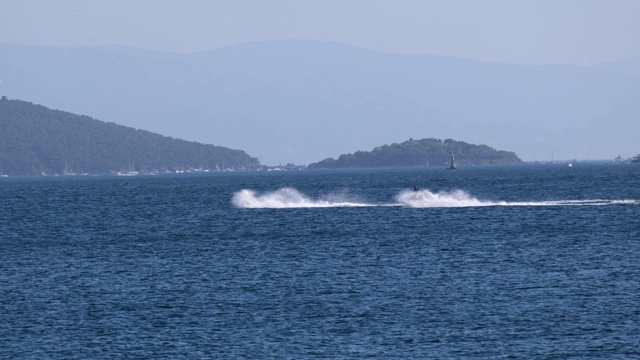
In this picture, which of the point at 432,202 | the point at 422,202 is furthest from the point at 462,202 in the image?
the point at 422,202

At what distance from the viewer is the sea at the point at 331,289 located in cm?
4959

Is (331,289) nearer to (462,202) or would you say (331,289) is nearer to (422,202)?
(462,202)

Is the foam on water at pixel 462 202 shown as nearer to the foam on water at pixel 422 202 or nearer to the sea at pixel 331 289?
the foam on water at pixel 422 202

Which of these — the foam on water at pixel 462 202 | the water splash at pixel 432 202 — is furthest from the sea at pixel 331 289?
the water splash at pixel 432 202

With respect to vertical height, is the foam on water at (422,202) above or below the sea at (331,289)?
above

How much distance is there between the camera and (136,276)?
233 ft

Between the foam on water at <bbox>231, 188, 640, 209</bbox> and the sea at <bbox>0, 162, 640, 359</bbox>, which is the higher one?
the foam on water at <bbox>231, 188, 640, 209</bbox>

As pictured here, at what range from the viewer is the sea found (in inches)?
1953

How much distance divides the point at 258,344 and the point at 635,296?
62.8ft

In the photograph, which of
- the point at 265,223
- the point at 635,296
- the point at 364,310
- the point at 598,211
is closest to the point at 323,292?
the point at 364,310

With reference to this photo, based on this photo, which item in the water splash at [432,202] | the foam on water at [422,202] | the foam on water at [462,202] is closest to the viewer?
the foam on water at [462,202]

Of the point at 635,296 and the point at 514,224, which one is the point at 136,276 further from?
the point at 514,224

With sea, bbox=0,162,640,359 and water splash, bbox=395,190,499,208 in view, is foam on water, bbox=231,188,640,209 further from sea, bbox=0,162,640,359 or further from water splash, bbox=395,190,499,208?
sea, bbox=0,162,640,359

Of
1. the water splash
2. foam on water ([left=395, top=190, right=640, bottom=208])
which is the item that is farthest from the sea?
the water splash
